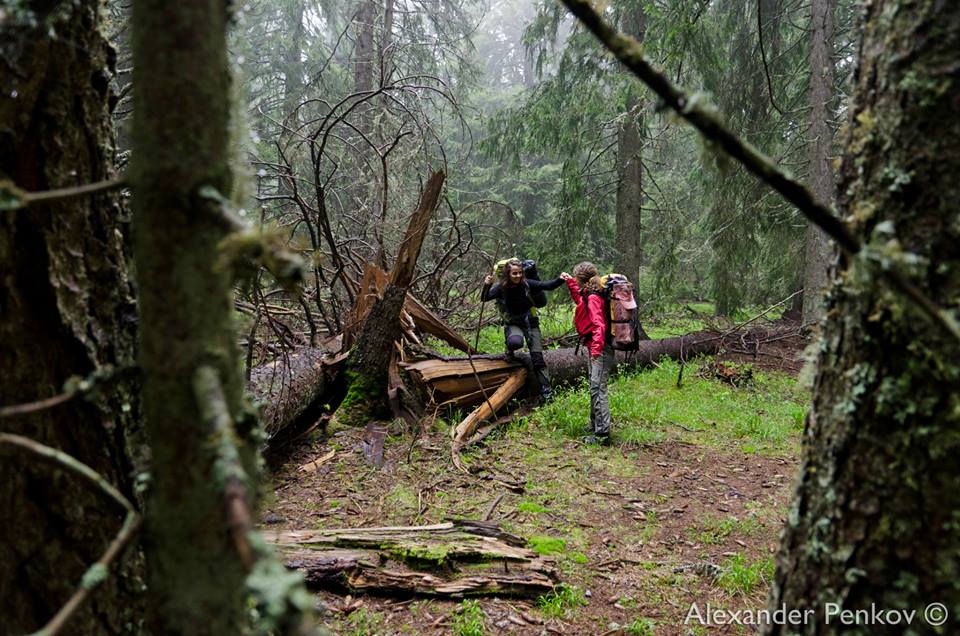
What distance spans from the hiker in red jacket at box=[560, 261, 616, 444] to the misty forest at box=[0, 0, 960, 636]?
0.03 meters

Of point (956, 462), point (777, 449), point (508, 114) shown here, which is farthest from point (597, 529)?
point (508, 114)

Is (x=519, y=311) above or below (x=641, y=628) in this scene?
above

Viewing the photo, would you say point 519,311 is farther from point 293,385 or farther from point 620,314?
point 293,385

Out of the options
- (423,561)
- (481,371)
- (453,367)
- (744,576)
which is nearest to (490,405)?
(481,371)

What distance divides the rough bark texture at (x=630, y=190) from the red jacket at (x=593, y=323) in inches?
195

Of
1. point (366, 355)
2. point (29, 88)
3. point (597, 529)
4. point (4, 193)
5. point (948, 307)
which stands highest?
point (29, 88)

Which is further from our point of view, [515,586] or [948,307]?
[515,586]

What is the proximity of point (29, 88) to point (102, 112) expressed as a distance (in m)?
0.21

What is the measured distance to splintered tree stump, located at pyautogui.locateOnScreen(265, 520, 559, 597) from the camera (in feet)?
10.6

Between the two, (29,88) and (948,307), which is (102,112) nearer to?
(29,88)

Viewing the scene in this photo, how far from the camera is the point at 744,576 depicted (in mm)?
3434

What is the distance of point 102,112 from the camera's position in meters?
1.40

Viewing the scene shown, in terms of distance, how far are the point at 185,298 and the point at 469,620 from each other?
111 inches

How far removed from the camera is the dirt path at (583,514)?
10.2ft
